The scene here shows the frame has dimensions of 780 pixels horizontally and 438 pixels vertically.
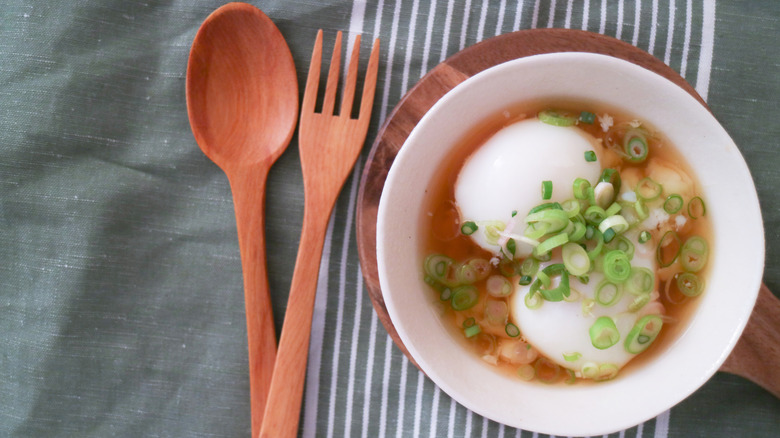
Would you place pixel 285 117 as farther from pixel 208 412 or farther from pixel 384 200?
pixel 208 412

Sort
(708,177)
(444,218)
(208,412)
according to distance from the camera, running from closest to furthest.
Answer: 1. (708,177)
2. (444,218)
3. (208,412)

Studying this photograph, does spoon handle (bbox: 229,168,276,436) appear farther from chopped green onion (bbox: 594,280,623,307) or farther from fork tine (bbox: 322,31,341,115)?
chopped green onion (bbox: 594,280,623,307)

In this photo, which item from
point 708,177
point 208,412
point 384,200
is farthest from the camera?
point 208,412

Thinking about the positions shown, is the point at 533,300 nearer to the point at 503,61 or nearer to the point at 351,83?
the point at 503,61

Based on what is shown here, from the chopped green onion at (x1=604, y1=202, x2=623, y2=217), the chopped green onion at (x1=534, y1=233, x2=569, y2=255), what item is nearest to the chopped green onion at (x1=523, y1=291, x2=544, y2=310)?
the chopped green onion at (x1=534, y1=233, x2=569, y2=255)

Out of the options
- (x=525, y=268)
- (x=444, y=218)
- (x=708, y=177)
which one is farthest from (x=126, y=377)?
(x=708, y=177)

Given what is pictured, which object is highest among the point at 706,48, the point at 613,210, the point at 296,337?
the point at 706,48

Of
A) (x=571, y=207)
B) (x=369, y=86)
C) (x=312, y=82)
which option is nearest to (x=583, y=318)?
(x=571, y=207)
